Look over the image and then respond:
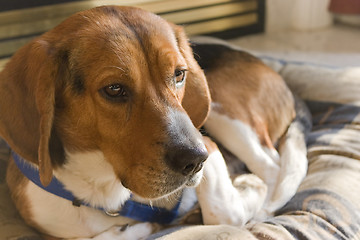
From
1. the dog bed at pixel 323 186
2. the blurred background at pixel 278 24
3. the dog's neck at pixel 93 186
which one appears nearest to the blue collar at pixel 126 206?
the dog's neck at pixel 93 186

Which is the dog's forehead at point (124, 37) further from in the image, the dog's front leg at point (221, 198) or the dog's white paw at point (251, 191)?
the dog's white paw at point (251, 191)

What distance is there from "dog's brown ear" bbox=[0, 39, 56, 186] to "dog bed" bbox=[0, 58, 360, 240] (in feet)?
1.49

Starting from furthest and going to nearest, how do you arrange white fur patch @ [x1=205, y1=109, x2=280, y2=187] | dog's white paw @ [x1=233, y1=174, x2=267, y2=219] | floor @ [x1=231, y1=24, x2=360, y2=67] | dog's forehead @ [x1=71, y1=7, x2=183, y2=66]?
1. floor @ [x1=231, y1=24, x2=360, y2=67]
2. white fur patch @ [x1=205, y1=109, x2=280, y2=187]
3. dog's white paw @ [x1=233, y1=174, x2=267, y2=219]
4. dog's forehead @ [x1=71, y1=7, x2=183, y2=66]

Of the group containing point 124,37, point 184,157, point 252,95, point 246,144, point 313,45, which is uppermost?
point 124,37

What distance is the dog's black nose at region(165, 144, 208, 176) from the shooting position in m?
1.40

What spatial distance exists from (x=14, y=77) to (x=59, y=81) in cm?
15

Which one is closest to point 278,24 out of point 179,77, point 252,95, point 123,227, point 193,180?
point 252,95

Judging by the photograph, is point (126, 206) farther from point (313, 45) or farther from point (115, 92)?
point (313, 45)

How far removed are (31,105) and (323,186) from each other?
4.27 feet

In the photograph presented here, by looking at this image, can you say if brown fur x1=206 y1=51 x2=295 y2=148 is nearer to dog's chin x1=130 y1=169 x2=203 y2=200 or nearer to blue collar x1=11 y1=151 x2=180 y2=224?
blue collar x1=11 y1=151 x2=180 y2=224

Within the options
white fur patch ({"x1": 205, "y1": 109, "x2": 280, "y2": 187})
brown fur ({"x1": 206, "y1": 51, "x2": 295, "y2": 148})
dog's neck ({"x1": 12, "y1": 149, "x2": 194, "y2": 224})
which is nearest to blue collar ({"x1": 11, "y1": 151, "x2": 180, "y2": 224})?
dog's neck ({"x1": 12, "y1": 149, "x2": 194, "y2": 224})

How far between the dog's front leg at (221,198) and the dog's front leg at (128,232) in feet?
0.81

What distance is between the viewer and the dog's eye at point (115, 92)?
4.87 ft

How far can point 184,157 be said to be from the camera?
4.59 ft
